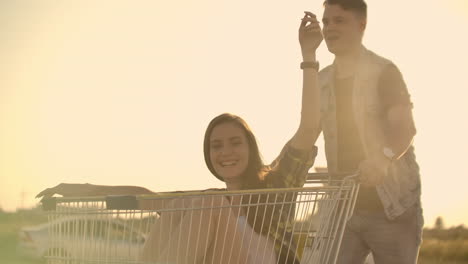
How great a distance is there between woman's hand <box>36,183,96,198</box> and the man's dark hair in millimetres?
1805

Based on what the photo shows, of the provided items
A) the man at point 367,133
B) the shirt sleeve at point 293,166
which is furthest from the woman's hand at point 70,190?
the man at point 367,133

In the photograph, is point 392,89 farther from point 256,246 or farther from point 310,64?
point 256,246

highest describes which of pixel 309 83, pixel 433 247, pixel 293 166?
pixel 309 83

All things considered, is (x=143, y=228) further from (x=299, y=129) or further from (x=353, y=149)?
(x=353, y=149)

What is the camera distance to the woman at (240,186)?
3.88 m

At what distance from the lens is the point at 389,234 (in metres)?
4.84

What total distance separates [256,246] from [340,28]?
1360mm

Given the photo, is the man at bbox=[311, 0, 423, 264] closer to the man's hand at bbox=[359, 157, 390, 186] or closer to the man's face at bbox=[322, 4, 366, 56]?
the man's face at bbox=[322, 4, 366, 56]

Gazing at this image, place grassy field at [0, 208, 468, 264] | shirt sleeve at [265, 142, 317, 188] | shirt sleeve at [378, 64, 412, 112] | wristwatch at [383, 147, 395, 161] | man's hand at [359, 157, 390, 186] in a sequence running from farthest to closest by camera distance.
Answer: grassy field at [0, 208, 468, 264] < shirt sleeve at [378, 64, 412, 112] < shirt sleeve at [265, 142, 317, 188] < wristwatch at [383, 147, 395, 161] < man's hand at [359, 157, 390, 186]

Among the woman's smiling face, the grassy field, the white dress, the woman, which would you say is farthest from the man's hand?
the grassy field

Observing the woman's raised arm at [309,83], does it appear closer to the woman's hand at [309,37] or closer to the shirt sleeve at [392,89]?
the woman's hand at [309,37]

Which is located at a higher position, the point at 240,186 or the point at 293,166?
the point at 293,166

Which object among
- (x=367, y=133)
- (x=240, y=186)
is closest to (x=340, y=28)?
(x=367, y=133)

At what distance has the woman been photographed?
3883mm
